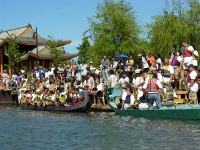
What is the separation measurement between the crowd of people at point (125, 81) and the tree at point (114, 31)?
19.1ft

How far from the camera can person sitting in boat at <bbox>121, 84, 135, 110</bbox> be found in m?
21.0

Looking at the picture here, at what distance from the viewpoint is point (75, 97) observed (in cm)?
2505

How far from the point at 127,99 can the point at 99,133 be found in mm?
4564

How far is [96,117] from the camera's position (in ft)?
73.3

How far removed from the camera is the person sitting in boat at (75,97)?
81.3 ft

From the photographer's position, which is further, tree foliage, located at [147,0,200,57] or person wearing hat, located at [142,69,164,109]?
tree foliage, located at [147,0,200,57]

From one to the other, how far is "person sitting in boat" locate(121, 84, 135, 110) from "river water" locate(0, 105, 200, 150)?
0.60 m

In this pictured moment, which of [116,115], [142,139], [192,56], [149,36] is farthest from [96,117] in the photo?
[149,36]

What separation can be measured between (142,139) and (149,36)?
70.1ft

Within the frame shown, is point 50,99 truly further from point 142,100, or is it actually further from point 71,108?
point 142,100

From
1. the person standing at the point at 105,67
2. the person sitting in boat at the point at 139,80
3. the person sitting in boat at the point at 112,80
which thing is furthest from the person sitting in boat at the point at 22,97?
the person sitting in boat at the point at 139,80

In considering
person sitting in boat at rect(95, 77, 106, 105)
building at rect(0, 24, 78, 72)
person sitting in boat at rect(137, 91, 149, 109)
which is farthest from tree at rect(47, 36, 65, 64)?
person sitting in boat at rect(137, 91, 149, 109)

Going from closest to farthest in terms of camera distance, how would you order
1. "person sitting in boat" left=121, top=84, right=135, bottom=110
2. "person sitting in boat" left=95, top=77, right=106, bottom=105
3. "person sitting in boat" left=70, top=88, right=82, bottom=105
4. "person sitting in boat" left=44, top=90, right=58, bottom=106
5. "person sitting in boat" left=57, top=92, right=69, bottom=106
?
"person sitting in boat" left=121, top=84, right=135, bottom=110 → "person sitting in boat" left=95, top=77, right=106, bottom=105 → "person sitting in boat" left=70, top=88, right=82, bottom=105 → "person sitting in boat" left=57, top=92, right=69, bottom=106 → "person sitting in boat" left=44, top=90, right=58, bottom=106

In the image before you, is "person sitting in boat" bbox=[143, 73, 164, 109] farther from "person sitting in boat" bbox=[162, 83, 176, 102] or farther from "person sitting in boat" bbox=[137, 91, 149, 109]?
"person sitting in boat" bbox=[137, 91, 149, 109]
